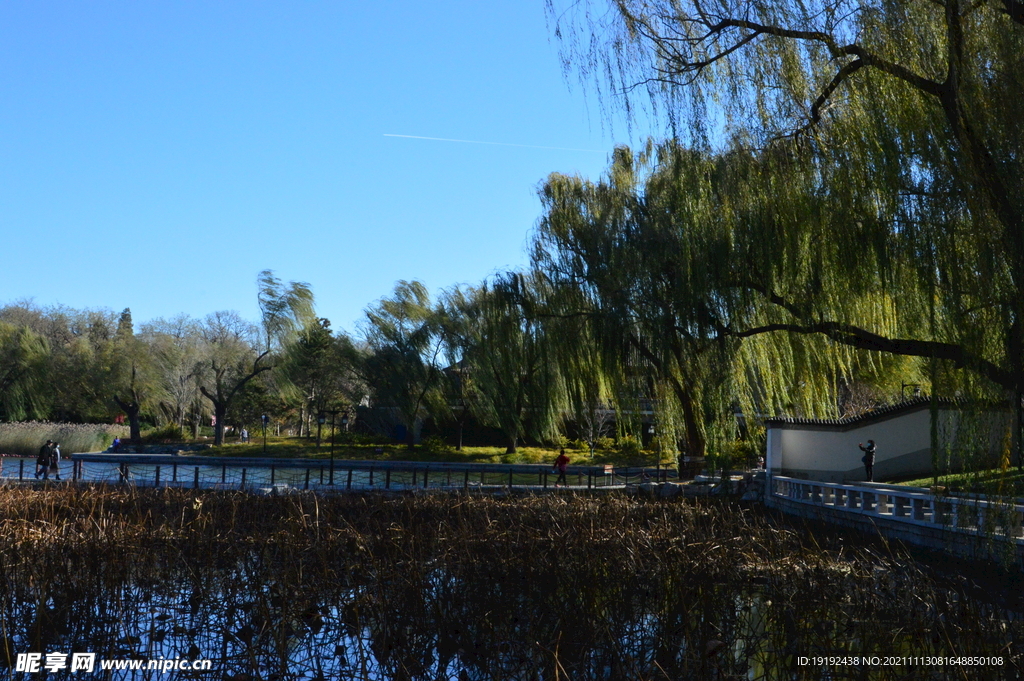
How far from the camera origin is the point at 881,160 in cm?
1105

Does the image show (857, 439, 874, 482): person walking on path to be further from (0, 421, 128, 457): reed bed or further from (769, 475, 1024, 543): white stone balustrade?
(0, 421, 128, 457): reed bed

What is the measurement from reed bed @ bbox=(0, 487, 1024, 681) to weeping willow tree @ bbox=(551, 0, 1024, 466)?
Result: 9.85 feet

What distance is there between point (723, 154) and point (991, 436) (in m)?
5.73

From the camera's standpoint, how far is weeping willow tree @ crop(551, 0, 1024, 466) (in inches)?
378

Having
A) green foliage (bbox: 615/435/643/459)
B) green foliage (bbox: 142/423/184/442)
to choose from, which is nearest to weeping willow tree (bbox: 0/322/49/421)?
green foliage (bbox: 142/423/184/442)

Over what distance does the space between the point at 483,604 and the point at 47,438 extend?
42592 mm

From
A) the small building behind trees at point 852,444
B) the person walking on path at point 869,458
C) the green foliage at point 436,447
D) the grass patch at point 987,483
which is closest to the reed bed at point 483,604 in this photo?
the grass patch at point 987,483

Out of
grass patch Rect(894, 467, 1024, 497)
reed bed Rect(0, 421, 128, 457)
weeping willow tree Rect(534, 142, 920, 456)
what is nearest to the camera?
grass patch Rect(894, 467, 1024, 497)

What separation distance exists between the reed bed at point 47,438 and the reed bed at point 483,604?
38.4 meters

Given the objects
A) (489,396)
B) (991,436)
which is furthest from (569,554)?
(489,396)

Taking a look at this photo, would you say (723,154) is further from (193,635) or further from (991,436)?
(193,635)

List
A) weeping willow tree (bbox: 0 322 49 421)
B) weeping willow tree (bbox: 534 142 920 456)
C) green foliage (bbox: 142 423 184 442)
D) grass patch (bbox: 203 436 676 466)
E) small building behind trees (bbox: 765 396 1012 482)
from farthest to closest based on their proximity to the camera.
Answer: weeping willow tree (bbox: 0 322 49 421), green foliage (bbox: 142 423 184 442), grass patch (bbox: 203 436 676 466), small building behind trees (bbox: 765 396 1012 482), weeping willow tree (bbox: 534 142 920 456)

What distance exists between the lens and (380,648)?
7727 millimetres

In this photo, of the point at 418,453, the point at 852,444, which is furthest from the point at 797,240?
the point at 418,453
